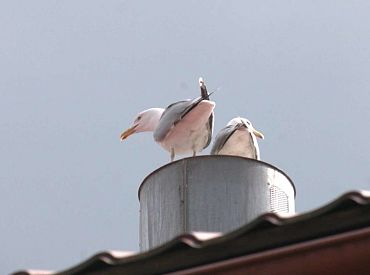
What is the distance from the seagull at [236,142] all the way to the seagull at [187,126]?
0.87 ft

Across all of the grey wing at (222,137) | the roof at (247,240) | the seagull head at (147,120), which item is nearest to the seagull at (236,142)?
the grey wing at (222,137)

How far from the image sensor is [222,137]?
1102 centimetres

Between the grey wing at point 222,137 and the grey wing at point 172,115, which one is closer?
the grey wing at point 222,137

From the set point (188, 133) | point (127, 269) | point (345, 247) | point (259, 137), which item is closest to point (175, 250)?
point (127, 269)

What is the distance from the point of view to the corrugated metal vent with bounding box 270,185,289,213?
799 centimetres

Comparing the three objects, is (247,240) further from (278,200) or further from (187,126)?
(187,126)

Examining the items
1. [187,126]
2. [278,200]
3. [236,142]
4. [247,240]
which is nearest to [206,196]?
[278,200]

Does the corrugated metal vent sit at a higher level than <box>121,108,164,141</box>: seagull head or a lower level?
lower

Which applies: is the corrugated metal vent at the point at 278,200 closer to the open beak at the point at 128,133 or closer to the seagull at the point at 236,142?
the seagull at the point at 236,142

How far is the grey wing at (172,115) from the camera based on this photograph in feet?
36.4

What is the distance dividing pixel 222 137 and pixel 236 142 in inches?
6.5

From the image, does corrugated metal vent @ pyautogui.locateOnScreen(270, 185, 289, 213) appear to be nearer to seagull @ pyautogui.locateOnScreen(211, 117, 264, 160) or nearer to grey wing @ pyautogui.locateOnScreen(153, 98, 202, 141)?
seagull @ pyautogui.locateOnScreen(211, 117, 264, 160)

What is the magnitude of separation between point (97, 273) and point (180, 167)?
139 inches

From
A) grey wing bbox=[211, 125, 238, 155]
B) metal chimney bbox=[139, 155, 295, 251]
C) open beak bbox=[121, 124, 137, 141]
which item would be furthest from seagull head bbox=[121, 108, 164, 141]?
metal chimney bbox=[139, 155, 295, 251]
